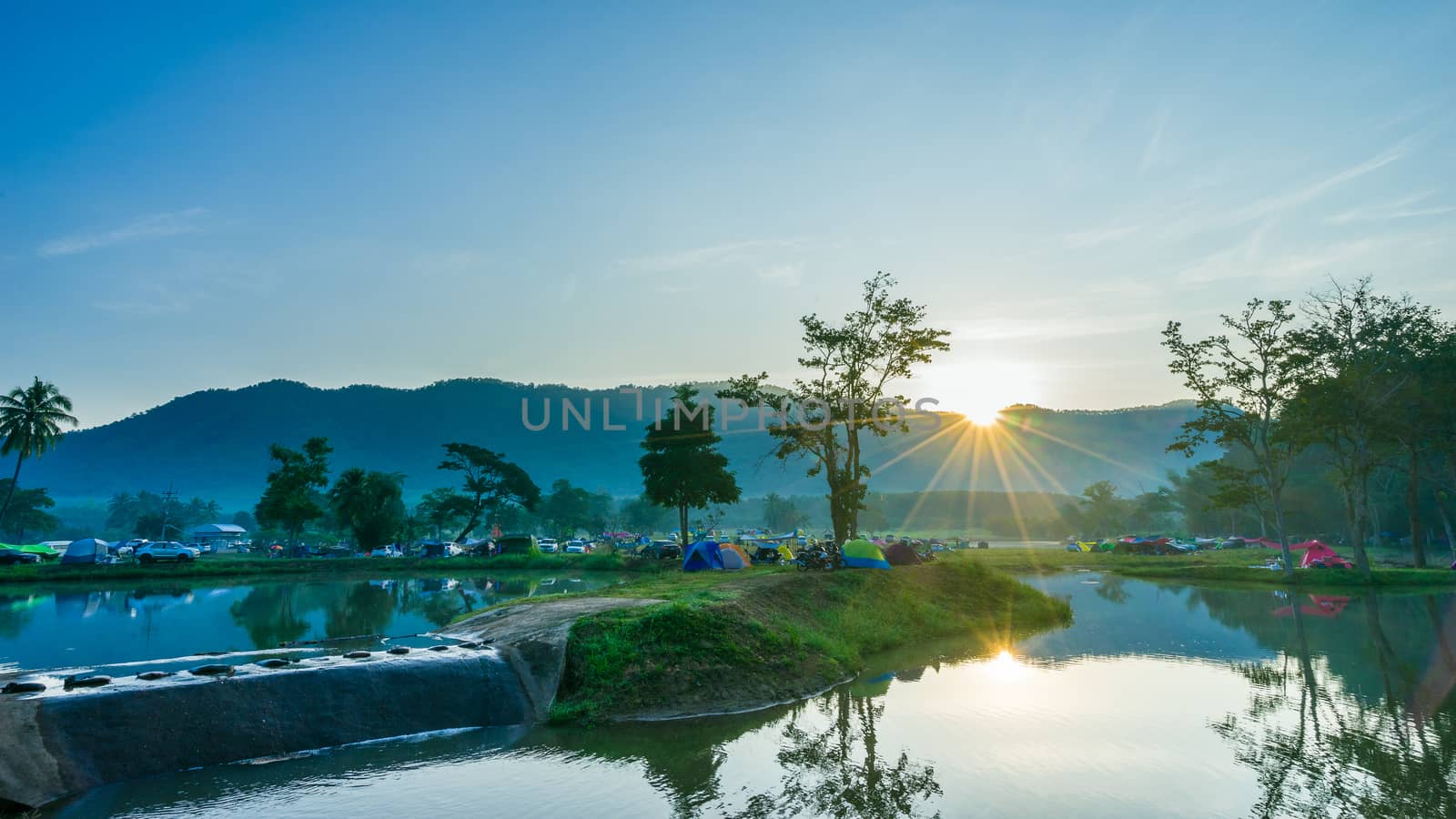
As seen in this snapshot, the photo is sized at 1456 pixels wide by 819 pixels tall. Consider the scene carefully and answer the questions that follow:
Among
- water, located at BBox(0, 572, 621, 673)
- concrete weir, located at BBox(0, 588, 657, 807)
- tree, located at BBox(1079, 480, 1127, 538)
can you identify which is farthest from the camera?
tree, located at BBox(1079, 480, 1127, 538)

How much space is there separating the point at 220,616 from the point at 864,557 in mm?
31072

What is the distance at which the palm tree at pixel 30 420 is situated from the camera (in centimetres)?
7531

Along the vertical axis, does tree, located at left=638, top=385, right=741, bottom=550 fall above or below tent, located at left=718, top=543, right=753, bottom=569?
above

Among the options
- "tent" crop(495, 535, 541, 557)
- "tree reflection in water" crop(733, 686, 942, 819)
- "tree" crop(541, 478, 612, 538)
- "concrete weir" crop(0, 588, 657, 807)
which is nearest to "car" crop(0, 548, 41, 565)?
"tent" crop(495, 535, 541, 557)

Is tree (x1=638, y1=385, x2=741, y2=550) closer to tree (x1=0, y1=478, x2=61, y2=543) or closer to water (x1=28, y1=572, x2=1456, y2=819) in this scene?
water (x1=28, y1=572, x2=1456, y2=819)

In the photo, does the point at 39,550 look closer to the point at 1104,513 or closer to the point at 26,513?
the point at 26,513

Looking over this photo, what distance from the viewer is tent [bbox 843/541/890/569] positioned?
3691cm

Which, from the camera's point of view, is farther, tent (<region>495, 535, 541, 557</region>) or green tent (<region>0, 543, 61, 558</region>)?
tent (<region>495, 535, 541, 557</region>)

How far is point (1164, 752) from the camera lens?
50.3 ft

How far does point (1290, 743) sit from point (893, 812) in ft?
30.7

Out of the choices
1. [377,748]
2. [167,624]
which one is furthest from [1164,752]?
[167,624]

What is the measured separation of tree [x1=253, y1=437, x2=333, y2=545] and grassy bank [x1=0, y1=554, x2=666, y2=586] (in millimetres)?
8632

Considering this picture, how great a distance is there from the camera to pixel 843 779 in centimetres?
1397

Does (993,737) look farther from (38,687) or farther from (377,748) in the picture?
(38,687)
